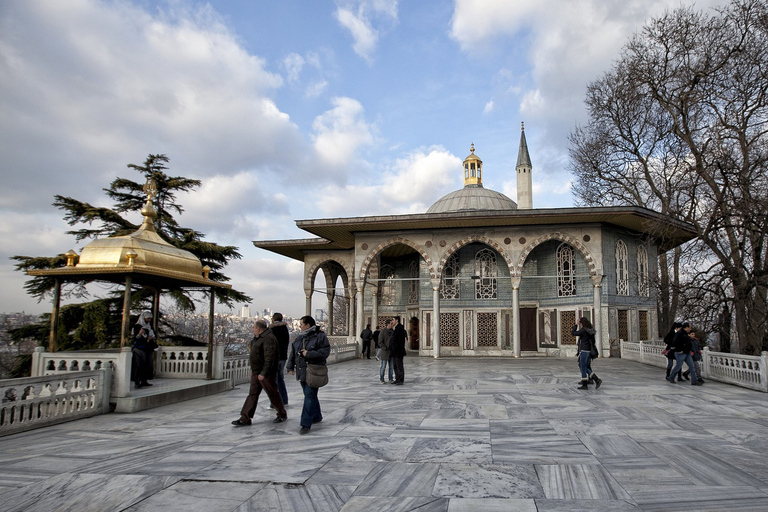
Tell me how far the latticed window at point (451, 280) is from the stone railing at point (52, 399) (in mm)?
14297

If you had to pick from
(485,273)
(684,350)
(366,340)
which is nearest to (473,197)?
(485,273)

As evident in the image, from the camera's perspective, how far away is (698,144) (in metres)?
15.9

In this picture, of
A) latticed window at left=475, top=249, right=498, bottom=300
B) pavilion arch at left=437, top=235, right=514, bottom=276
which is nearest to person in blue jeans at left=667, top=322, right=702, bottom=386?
pavilion arch at left=437, top=235, right=514, bottom=276

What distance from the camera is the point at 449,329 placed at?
19.9 meters

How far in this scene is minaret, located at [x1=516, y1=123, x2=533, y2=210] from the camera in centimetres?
2658

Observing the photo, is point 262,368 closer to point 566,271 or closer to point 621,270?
point 566,271

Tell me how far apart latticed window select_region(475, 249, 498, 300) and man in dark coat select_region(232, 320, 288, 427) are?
14432 millimetres

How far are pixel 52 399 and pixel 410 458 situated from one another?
15.2 ft

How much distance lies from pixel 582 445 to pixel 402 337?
5.12 meters

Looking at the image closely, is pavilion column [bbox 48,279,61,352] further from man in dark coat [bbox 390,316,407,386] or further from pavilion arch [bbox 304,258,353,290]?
pavilion arch [bbox 304,258,353,290]

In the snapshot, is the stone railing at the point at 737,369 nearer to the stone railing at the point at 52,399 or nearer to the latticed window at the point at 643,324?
the latticed window at the point at 643,324

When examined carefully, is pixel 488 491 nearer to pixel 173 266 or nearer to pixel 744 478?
pixel 744 478

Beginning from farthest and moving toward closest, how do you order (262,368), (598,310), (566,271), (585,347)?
(566,271) < (598,310) < (585,347) < (262,368)

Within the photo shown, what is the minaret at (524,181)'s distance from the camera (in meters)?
26.6
